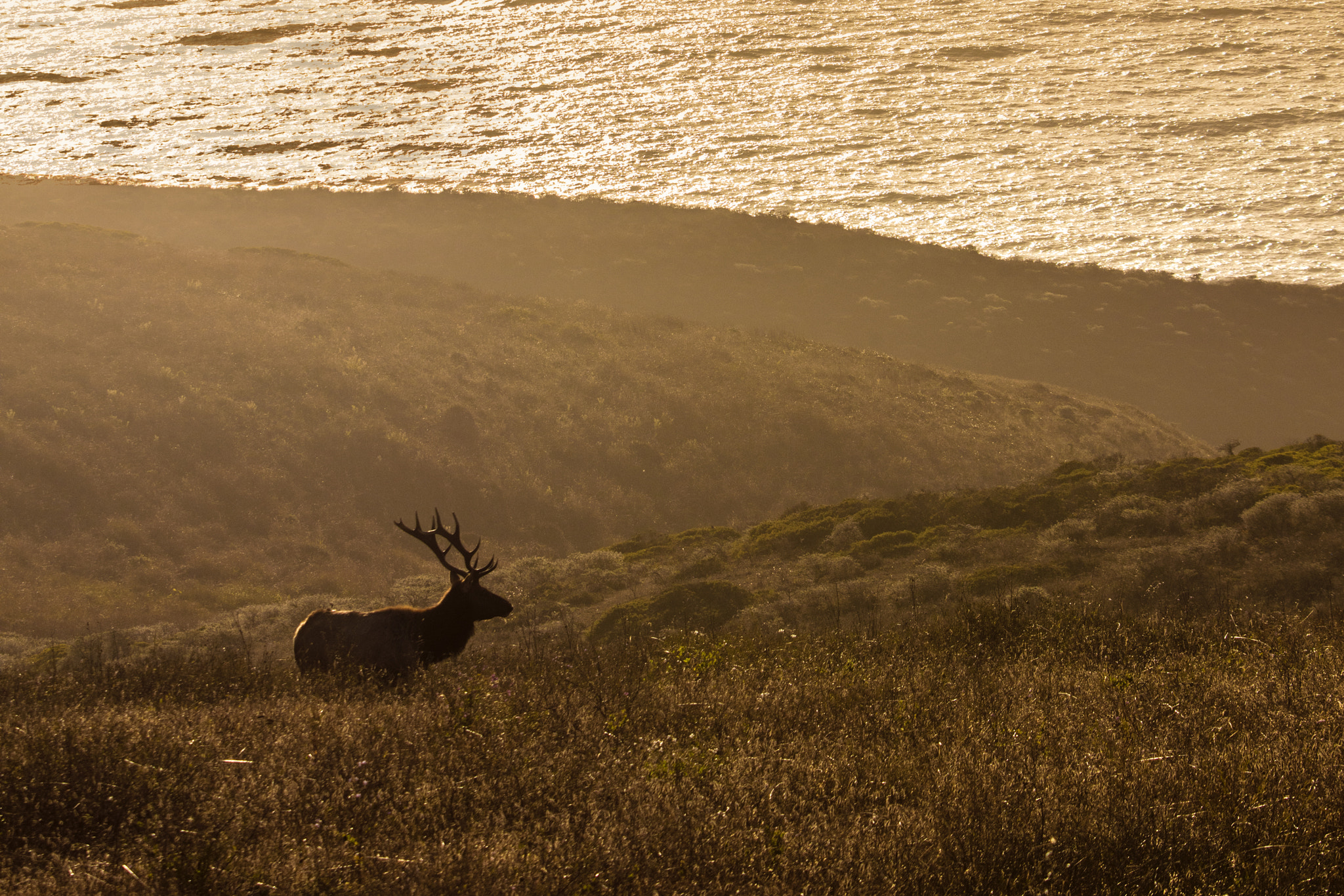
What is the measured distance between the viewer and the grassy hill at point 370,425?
28266 mm

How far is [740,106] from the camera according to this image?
548 cm

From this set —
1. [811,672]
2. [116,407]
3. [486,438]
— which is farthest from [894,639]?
[116,407]

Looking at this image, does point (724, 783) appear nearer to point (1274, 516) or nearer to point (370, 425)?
point (1274, 516)

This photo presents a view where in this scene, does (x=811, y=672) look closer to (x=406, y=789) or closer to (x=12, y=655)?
(x=406, y=789)

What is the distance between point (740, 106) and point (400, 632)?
19.8 ft

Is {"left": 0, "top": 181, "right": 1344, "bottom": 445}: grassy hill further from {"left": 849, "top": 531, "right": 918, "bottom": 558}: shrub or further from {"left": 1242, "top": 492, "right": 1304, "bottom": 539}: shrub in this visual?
{"left": 1242, "top": 492, "right": 1304, "bottom": 539}: shrub

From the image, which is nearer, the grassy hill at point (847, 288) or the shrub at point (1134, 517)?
the shrub at point (1134, 517)

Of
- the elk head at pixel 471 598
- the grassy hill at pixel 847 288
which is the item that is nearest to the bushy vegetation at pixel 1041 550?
the elk head at pixel 471 598

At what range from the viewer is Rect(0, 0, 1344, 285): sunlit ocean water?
4.27 meters

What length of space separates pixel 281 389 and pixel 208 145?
112ft

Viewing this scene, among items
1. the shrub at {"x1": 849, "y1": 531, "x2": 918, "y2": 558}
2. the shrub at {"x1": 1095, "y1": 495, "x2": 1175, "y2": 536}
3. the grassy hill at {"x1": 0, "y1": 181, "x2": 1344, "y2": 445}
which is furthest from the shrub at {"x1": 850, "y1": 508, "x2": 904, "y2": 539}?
the grassy hill at {"x1": 0, "y1": 181, "x2": 1344, "y2": 445}

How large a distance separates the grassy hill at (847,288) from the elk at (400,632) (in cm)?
5150

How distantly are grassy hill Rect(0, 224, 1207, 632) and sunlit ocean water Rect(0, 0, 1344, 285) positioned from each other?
22.2 meters

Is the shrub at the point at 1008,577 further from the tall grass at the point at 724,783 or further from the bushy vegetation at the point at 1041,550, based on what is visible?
the tall grass at the point at 724,783
